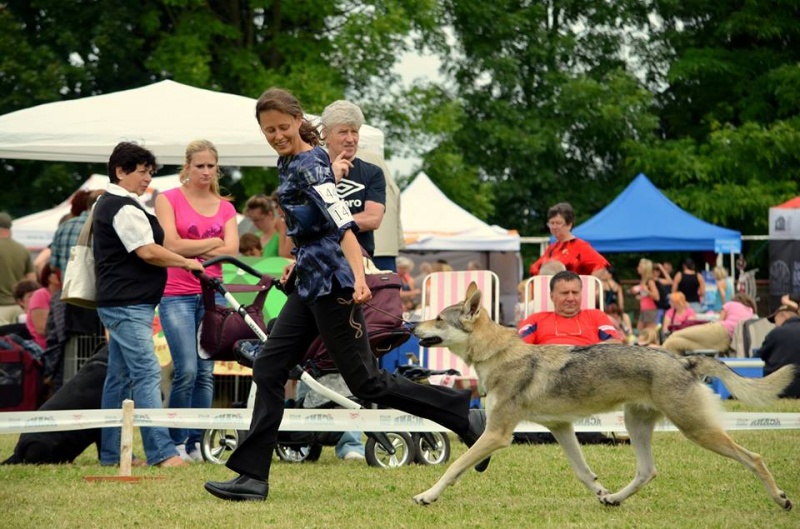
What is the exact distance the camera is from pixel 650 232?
848 inches

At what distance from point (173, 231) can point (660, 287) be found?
15.5m

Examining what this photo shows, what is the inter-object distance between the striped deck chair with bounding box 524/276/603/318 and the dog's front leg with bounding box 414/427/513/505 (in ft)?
13.0

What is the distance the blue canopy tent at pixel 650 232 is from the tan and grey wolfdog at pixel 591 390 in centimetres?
1502

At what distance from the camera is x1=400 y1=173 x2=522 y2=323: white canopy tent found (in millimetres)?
21312

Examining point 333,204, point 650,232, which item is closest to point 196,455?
point 333,204

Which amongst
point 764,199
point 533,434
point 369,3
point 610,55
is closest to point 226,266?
point 533,434

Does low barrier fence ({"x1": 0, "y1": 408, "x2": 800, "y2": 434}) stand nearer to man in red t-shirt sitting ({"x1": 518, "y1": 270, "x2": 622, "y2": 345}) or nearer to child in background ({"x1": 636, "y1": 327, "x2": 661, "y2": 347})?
man in red t-shirt sitting ({"x1": 518, "y1": 270, "x2": 622, "y2": 345})

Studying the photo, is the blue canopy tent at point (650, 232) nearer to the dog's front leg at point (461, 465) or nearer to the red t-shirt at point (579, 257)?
the red t-shirt at point (579, 257)

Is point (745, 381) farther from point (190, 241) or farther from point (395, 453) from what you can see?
point (190, 241)

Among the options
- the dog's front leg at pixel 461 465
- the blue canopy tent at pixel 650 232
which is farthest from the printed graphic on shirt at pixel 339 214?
the blue canopy tent at pixel 650 232

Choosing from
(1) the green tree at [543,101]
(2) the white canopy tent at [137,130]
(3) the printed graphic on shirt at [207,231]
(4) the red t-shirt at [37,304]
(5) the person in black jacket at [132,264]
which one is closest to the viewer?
(5) the person in black jacket at [132,264]

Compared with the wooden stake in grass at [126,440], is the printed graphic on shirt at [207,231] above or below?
above

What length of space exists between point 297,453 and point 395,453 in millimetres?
758

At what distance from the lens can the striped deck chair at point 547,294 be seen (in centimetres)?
991
